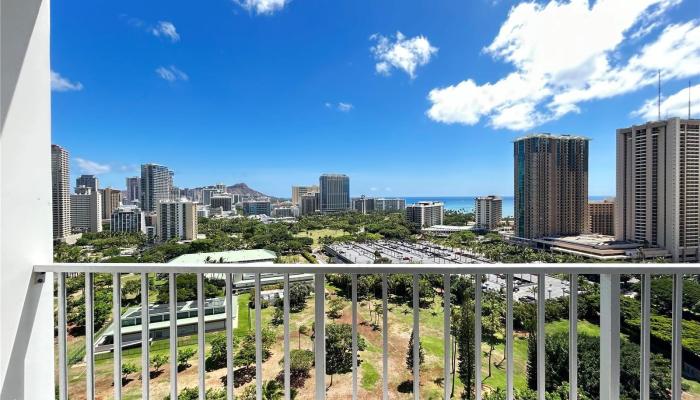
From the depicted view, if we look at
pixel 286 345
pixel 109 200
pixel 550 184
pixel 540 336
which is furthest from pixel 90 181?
pixel 550 184

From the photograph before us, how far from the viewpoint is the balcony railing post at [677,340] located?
46.1 inches

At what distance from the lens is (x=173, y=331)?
1228mm

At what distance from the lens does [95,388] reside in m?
1.31

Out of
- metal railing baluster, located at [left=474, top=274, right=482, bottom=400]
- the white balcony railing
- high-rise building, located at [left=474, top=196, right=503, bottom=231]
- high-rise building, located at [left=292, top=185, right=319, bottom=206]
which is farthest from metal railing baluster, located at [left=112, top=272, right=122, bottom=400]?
high-rise building, located at [left=474, top=196, right=503, bottom=231]

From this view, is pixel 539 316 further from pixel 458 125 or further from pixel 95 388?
pixel 458 125

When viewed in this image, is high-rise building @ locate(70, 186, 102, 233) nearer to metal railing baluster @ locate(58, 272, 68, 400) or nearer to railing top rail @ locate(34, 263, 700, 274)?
metal railing baluster @ locate(58, 272, 68, 400)

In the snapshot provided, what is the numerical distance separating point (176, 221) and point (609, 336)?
3308 millimetres

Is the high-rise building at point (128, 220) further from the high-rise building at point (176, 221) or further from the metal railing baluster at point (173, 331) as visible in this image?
the metal railing baluster at point (173, 331)

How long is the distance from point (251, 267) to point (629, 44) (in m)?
4.07

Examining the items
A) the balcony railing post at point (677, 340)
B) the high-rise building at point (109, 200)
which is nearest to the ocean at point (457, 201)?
the balcony railing post at point (677, 340)

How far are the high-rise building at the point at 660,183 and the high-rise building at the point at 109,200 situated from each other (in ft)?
16.5

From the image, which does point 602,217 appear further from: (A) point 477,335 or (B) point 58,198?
(B) point 58,198

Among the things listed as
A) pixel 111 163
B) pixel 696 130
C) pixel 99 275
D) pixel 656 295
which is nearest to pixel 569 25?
pixel 696 130

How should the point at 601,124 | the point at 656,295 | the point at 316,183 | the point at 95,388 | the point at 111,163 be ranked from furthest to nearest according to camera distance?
the point at 316,183, the point at 601,124, the point at 111,163, the point at 95,388, the point at 656,295
